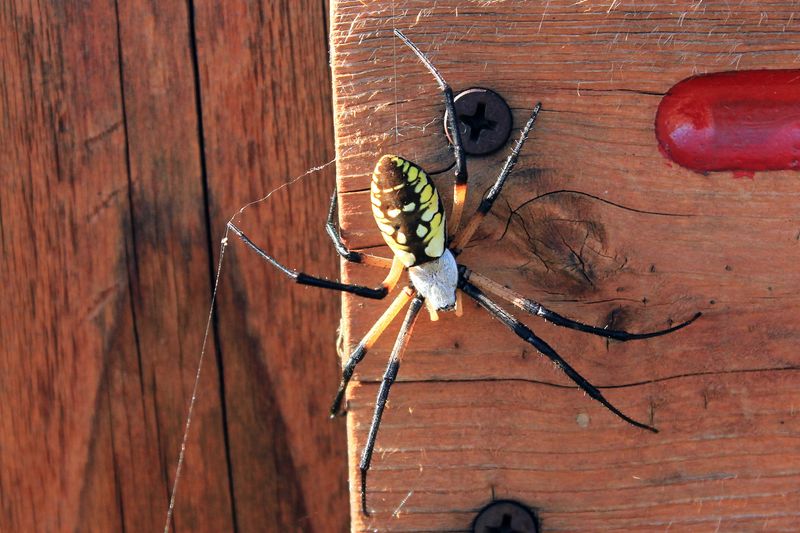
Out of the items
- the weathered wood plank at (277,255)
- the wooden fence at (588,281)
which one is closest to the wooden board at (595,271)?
the wooden fence at (588,281)

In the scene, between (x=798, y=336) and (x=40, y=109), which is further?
(x=40, y=109)

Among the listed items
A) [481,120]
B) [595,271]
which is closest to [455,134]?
[481,120]

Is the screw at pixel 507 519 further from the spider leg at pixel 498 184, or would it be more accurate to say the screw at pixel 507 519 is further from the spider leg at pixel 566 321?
the spider leg at pixel 498 184

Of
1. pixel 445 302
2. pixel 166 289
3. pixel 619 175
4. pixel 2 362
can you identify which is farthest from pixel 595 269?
pixel 2 362

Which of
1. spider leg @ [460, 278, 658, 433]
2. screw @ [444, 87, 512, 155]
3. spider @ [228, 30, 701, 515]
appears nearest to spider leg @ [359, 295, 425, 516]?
spider @ [228, 30, 701, 515]

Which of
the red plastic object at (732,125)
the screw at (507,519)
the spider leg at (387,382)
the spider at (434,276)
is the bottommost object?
the screw at (507,519)

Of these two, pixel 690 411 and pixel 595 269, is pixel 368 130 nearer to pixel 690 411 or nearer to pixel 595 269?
pixel 595 269

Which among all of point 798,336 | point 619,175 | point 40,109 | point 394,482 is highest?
point 40,109
